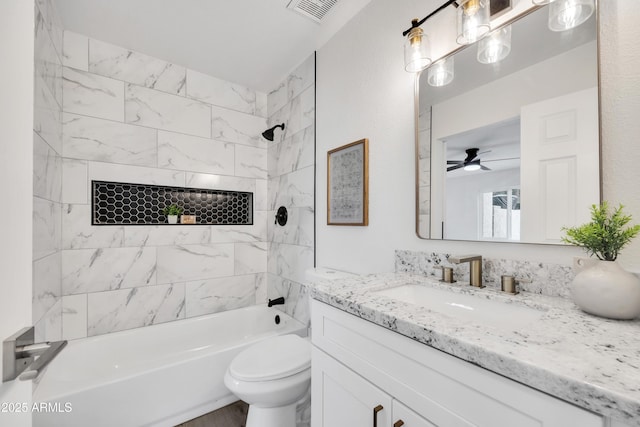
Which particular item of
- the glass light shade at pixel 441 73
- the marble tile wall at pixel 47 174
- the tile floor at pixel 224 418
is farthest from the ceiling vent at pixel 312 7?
the tile floor at pixel 224 418

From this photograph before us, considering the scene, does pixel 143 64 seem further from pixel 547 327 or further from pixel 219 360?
pixel 547 327

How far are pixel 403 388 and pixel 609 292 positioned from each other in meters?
0.59

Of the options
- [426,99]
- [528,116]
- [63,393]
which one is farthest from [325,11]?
[63,393]

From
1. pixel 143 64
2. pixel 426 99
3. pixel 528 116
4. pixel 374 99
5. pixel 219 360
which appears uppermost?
pixel 143 64

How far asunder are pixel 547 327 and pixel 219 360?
1.76 m

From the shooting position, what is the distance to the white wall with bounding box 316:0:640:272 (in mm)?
834

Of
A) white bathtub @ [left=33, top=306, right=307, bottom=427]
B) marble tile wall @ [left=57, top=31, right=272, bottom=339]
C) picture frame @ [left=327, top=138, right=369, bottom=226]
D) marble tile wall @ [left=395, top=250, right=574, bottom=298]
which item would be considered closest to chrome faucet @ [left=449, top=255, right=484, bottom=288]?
marble tile wall @ [left=395, top=250, right=574, bottom=298]

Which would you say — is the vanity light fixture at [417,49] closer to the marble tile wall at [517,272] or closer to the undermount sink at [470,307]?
the marble tile wall at [517,272]

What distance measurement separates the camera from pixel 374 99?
1643mm

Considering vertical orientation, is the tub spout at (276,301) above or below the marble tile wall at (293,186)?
below

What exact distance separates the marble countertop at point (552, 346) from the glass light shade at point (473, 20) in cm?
103

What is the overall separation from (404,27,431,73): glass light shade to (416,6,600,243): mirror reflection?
5 centimetres

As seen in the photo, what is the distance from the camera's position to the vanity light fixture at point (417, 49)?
1.28 meters

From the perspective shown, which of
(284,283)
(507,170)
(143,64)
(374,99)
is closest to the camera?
(507,170)
